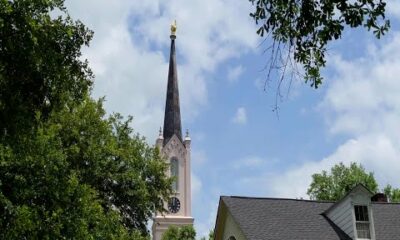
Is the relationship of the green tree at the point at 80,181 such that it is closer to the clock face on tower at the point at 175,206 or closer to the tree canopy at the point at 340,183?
the tree canopy at the point at 340,183

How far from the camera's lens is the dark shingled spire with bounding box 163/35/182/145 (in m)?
96.9

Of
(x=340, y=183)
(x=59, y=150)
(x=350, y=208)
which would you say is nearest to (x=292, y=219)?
(x=350, y=208)

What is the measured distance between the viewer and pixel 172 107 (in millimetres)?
98750

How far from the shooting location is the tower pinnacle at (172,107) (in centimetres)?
9688

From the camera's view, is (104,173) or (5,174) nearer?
(5,174)

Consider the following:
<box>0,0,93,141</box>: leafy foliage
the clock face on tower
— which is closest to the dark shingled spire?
the clock face on tower

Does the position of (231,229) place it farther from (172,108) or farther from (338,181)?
(172,108)

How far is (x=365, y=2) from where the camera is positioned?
26.9 ft

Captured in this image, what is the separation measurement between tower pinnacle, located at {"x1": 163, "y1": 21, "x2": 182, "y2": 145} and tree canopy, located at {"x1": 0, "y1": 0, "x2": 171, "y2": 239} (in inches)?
2429

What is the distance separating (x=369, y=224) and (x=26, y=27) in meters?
16.3

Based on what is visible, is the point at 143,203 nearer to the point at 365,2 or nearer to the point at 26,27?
the point at 26,27

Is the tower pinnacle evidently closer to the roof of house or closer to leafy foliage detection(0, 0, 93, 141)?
the roof of house

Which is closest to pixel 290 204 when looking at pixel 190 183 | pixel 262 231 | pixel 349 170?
pixel 262 231

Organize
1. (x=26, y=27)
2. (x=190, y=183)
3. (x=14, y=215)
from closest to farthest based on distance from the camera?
1. (x=26, y=27)
2. (x=14, y=215)
3. (x=190, y=183)
